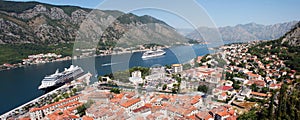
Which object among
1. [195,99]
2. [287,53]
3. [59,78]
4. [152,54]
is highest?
[287,53]

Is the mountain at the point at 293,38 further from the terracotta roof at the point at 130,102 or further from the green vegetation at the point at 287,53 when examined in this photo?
the terracotta roof at the point at 130,102

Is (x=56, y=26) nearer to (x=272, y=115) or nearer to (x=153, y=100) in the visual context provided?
(x=153, y=100)

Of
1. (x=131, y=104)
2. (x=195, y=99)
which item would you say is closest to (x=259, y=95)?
(x=195, y=99)

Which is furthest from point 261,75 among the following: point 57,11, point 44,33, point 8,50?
point 57,11

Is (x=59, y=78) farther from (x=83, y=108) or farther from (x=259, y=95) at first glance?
(x=259, y=95)

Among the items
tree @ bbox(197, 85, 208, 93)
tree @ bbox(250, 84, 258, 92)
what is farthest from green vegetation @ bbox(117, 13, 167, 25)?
tree @ bbox(250, 84, 258, 92)

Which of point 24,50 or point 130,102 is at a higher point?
point 24,50

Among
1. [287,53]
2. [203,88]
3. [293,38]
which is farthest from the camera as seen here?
[293,38]
